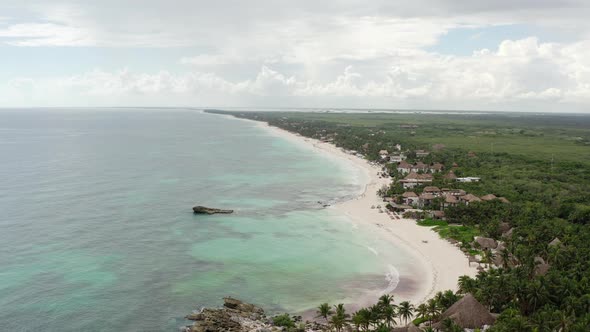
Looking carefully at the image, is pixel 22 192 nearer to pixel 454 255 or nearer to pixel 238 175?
pixel 238 175

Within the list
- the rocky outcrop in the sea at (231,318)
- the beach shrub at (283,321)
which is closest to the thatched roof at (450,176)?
the rocky outcrop in the sea at (231,318)

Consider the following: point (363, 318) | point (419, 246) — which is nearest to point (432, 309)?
point (363, 318)

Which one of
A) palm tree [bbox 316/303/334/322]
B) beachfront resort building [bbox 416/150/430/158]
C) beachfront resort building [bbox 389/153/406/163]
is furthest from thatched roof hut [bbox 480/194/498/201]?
beachfront resort building [bbox 416/150/430/158]

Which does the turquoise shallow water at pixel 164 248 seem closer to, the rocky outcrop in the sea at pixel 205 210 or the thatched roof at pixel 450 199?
A: the rocky outcrop in the sea at pixel 205 210

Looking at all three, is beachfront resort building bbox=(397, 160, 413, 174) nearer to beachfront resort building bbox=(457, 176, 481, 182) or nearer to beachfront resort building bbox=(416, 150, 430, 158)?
beachfront resort building bbox=(457, 176, 481, 182)

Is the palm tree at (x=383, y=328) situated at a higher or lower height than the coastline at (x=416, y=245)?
higher

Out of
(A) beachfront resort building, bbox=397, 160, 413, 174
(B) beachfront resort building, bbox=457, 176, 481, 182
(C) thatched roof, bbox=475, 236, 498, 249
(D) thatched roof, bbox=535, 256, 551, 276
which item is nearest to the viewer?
(D) thatched roof, bbox=535, 256, 551, 276
